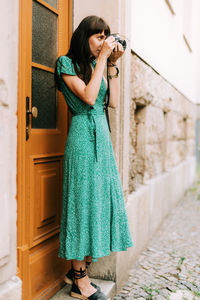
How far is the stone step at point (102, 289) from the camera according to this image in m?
2.37

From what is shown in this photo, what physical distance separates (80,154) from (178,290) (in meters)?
1.45

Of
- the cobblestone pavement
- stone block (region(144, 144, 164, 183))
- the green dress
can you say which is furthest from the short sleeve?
stone block (region(144, 144, 164, 183))

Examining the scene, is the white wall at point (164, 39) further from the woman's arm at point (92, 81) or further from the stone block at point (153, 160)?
the woman's arm at point (92, 81)

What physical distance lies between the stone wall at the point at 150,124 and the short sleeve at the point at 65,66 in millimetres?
1197

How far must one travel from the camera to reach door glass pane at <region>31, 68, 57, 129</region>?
2270 mm

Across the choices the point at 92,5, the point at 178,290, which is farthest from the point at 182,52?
the point at 178,290

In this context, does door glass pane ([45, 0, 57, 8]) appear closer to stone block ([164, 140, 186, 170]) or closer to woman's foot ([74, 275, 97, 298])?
woman's foot ([74, 275, 97, 298])

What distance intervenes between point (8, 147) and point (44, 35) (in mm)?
1160

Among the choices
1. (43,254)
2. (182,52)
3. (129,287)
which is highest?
(182,52)

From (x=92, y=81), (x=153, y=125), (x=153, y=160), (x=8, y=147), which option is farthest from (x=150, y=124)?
(x=8, y=147)

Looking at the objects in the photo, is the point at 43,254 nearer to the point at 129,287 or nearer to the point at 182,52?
the point at 129,287

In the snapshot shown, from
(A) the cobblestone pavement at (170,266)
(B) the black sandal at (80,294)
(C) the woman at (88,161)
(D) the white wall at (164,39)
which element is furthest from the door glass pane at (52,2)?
(A) the cobblestone pavement at (170,266)

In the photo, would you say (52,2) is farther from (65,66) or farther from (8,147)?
(8,147)

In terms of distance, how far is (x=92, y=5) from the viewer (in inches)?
105
